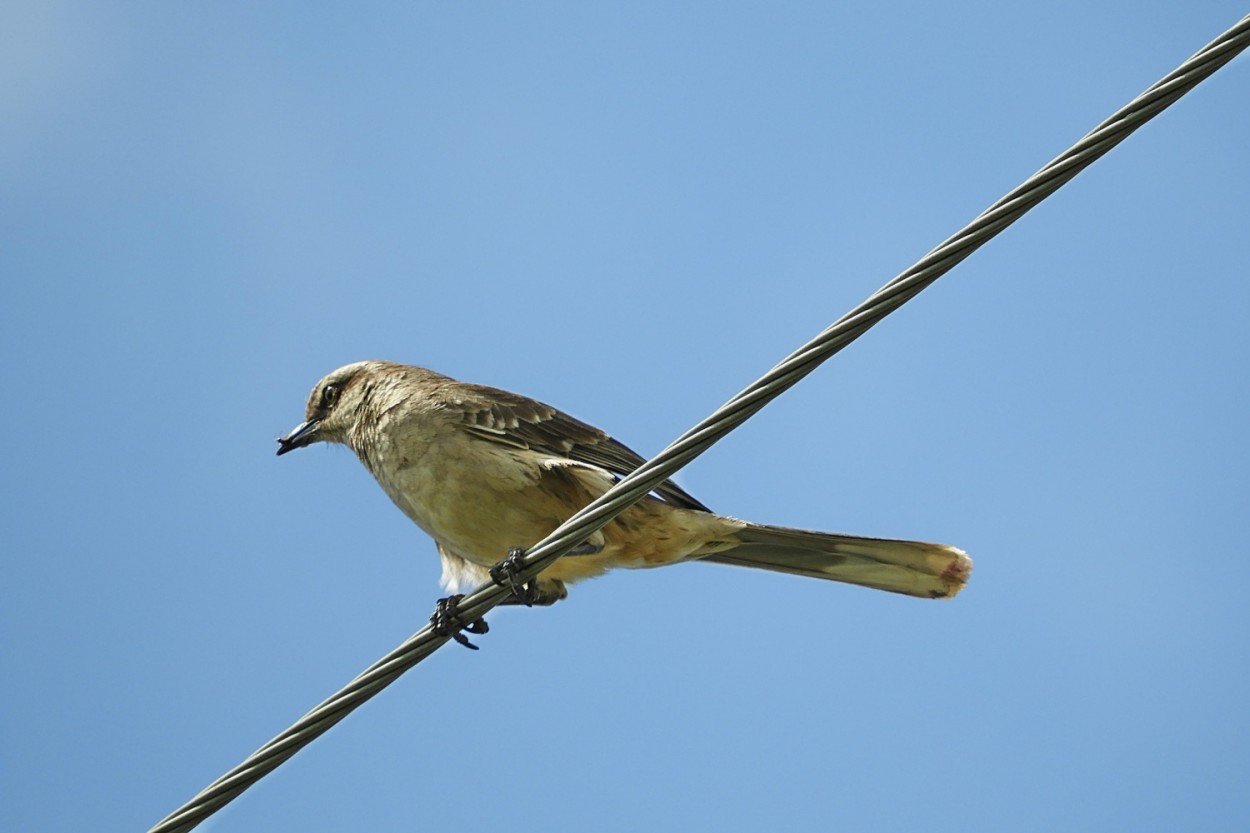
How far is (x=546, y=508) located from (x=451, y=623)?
1062mm

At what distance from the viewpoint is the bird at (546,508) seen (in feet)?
19.4

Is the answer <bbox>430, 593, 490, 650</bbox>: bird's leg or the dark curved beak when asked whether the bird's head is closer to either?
the dark curved beak

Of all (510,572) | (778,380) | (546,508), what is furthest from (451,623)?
(778,380)

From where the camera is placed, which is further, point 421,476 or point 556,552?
point 421,476

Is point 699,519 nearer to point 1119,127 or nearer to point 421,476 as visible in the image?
point 421,476

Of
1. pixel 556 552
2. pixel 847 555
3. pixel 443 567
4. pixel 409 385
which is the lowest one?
pixel 556 552

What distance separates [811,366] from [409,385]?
3577 millimetres

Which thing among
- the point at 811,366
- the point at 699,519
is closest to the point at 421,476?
the point at 699,519

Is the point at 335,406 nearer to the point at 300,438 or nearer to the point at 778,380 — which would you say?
the point at 300,438

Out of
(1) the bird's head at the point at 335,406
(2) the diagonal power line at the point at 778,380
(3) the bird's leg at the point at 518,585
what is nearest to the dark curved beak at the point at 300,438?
(1) the bird's head at the point at 335,406

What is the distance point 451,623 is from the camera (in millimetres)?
4980

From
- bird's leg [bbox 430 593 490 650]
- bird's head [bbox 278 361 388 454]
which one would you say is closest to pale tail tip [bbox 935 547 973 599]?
bird's leg [bbox 430 593 490 650]

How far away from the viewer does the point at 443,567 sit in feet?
22.2

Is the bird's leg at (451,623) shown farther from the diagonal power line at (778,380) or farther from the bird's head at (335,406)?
the bird's head at (335,406)
